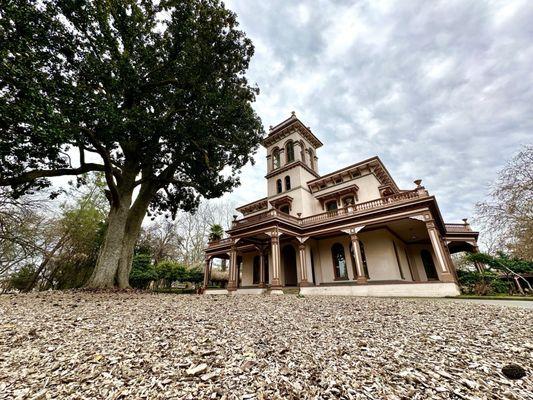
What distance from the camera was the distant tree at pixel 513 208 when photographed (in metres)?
11.5

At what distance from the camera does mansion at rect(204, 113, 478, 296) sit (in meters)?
13.1

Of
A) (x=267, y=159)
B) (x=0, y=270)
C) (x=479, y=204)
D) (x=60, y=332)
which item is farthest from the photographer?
(x=267, y=159)

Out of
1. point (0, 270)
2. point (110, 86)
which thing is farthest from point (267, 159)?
point (0, 270)

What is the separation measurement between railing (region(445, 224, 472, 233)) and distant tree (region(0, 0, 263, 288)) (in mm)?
16639

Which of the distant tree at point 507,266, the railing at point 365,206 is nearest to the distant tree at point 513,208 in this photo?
the distant tree at point 507,266

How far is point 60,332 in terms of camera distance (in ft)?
12.6

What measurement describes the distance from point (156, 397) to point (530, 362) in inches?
182

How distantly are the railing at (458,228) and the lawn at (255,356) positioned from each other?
583 inches

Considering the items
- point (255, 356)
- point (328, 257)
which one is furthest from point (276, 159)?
point (255, 356)

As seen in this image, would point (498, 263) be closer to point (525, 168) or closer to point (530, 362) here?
point (525, 168)

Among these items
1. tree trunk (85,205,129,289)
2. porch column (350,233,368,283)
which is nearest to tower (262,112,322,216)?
porch column (350,233,368,283)

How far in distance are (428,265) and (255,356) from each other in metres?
19.6

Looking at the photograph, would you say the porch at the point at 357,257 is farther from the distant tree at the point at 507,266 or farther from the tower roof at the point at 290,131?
the tower roof at the point at 290,131

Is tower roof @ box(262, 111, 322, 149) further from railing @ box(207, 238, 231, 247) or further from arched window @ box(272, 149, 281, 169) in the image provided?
railing @ box(207, 238, 231, 247)
